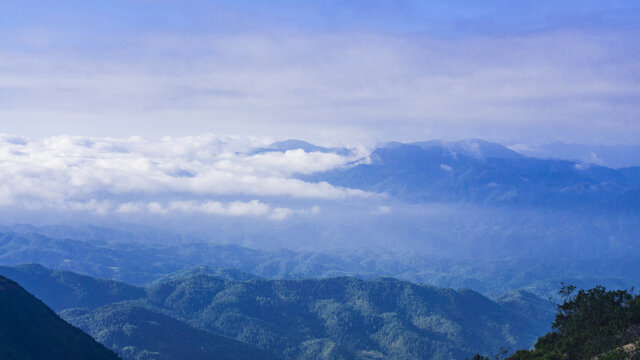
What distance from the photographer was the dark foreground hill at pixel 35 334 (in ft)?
504

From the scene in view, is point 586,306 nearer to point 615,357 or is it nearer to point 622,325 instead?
point 622,325

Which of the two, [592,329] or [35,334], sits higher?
[592,329]

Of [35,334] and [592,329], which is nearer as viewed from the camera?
[592,329]

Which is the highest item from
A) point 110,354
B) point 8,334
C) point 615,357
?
point 615,357

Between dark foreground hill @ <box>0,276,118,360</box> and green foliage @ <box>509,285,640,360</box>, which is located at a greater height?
green foliage @ <box>509,285,640,360</box>

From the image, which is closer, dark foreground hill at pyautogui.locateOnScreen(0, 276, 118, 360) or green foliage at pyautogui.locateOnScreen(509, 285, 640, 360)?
green foliage at pyautogui.locateOnScreen(509, 285, 640, 360)

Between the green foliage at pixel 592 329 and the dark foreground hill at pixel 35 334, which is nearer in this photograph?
the green foliage at pixel 592 329

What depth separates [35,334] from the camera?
163375 millimetres

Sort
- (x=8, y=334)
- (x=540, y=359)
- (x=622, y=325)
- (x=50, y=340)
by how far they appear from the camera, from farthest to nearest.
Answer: (x=50, y=340) → (x=8, y=334) → (x=622, y=325) → (x=540, y=359)

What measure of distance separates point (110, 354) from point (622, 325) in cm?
15087

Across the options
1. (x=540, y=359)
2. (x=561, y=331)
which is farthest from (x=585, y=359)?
(x=561, y=331)

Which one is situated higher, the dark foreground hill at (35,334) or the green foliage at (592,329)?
the green foliage at (592,329)

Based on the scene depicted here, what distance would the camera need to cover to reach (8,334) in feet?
505

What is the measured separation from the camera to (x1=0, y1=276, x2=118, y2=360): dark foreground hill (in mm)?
153750
